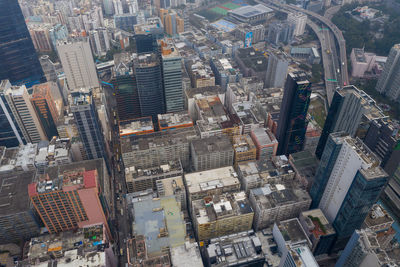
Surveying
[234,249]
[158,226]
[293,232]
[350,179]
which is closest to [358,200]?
[350,179]

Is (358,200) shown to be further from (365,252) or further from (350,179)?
(365,252)

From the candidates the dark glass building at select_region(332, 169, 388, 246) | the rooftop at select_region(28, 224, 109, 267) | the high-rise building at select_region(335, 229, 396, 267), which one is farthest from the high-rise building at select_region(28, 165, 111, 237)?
the dark glass building at select_region(332, 169, 388, 246)

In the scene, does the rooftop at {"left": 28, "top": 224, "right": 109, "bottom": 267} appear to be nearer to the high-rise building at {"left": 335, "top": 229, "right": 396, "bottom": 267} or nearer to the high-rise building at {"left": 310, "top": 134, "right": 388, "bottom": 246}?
the high-rise building at {"left": 335, "top": 229, "right": 396, "bottom": 267}

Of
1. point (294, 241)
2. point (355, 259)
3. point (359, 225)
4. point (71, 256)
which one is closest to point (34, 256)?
point (71, 256)

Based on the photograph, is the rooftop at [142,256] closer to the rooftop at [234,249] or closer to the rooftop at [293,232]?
the rooftop at [234,249]

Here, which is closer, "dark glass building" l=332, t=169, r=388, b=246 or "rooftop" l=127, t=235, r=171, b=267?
"dark glass building" l=332, t=169, r=388, b=246

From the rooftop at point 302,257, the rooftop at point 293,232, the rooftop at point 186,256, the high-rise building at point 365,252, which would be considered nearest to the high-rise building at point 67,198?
the rooftop at point 186,256

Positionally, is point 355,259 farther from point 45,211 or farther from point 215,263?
point 45,211
